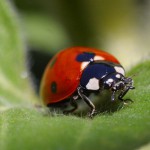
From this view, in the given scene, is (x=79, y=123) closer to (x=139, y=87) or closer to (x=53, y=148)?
(x=53, y=148)

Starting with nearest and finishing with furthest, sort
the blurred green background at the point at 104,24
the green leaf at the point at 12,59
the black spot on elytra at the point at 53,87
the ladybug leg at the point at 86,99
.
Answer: the ladybug leg at the point at 86,99 → the black spot on elytra at the point at 53,87 → the green leaf at the point at 12,59 → the blurred green background at the point at 104,24

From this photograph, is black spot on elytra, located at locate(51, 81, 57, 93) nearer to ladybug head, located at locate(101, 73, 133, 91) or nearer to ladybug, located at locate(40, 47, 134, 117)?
ladybug, located at locate(40, 47, 134, 117)

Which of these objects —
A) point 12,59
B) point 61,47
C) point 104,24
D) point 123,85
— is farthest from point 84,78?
point 61,47

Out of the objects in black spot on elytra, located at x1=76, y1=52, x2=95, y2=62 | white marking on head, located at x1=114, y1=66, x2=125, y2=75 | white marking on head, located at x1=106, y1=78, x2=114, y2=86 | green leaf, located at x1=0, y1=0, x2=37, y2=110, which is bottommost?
green leaf, located at x1=0, y1=0, x2=37, y2=110

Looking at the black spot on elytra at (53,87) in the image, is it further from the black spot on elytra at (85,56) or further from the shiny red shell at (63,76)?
the black spot on elytra at (85,56)

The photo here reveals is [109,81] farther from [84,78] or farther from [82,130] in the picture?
[82,130]

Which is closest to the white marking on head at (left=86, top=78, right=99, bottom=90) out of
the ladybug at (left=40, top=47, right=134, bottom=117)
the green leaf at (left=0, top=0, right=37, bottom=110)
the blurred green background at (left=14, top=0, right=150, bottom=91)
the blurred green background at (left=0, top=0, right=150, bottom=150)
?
the ladybug at (left=40, top=47, right=134, bottom=117)

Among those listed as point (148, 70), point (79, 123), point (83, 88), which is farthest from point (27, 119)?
point (148, 70)

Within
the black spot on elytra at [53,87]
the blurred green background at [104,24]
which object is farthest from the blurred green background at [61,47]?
the black spot on elytra at [53,87]
